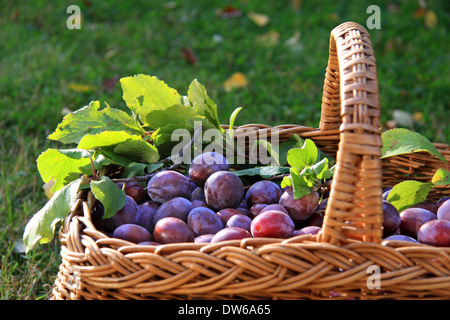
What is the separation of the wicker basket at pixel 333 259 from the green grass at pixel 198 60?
0.84 m

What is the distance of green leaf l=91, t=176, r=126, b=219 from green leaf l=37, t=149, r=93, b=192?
0.10 metres

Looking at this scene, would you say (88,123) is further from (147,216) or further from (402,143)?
(402,143)

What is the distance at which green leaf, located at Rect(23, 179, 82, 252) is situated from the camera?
95 cm

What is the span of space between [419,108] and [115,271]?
1.84m

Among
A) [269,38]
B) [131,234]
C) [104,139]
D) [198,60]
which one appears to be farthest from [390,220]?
[269,38]

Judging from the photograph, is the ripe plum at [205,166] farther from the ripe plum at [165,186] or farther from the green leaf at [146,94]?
the green leaf at [146,94]

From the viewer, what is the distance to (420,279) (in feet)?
2.49

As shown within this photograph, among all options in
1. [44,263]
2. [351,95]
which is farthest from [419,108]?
[44,263]

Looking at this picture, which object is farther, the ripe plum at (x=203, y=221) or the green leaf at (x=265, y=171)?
the green leaf at (x=265, y=171)

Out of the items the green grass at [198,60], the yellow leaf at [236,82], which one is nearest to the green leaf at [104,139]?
the green grass at [198,60]

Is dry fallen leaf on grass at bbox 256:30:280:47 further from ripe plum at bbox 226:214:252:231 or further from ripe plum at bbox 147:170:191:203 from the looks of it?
ripe plum at bbox 226:214:252:231

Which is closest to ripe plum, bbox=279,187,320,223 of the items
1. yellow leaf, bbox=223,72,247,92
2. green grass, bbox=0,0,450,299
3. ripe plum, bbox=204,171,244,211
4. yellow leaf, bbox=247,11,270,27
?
ripe plum, bbox=204,171,244,211

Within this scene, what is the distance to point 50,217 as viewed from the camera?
96 cm

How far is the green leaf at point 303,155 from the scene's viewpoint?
1.03 m
